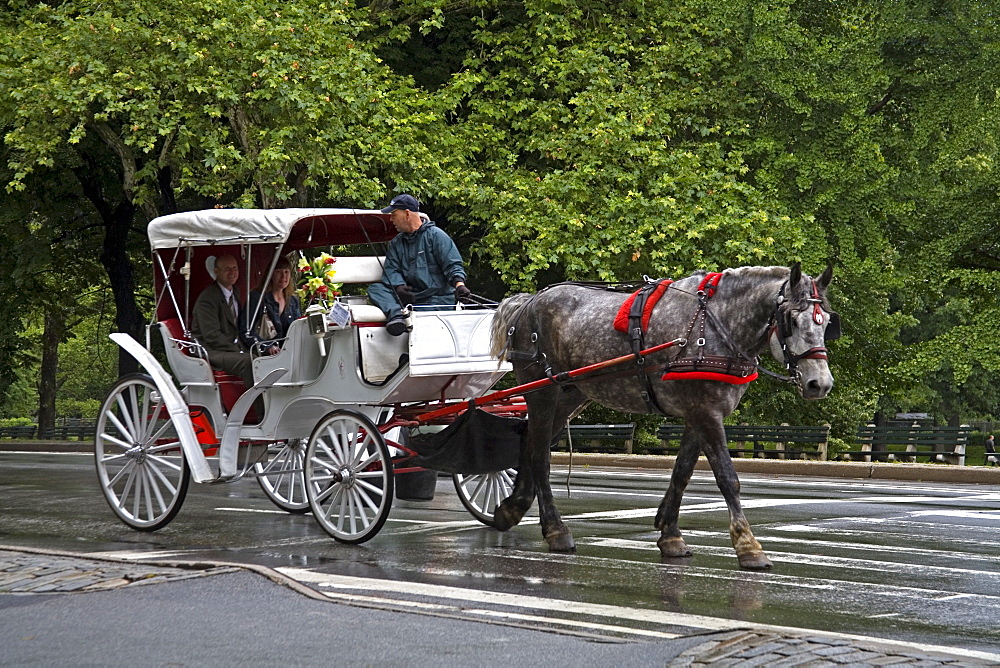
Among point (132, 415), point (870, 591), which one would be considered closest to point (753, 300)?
point (870, 591)

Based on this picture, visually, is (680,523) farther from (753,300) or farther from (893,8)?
(893,8)

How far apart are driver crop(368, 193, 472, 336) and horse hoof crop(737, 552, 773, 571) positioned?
10.9ft

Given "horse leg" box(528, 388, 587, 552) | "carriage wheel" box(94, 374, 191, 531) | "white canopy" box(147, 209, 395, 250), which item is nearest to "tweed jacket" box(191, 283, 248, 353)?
"white canopy" box(147, 209, 395, 250)

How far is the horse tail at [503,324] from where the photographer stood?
34.7 feet

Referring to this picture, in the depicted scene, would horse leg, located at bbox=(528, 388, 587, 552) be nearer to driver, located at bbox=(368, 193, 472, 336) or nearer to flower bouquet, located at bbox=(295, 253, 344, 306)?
driver, located at bbox=(368, 193, 472, 336)

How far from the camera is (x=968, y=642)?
616 cm

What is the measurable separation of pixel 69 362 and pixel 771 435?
139 ft

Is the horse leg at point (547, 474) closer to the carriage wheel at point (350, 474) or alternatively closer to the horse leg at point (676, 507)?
the horse leg at point (676, 507)

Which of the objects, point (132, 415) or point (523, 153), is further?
point (523, 153)

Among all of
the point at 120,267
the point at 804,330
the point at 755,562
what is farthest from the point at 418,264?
the point at 120,267

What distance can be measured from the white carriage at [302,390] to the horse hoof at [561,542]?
1.20 m

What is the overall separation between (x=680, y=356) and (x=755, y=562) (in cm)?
150

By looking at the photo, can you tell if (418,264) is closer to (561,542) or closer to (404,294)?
(404,294)

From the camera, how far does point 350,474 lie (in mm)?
9883
